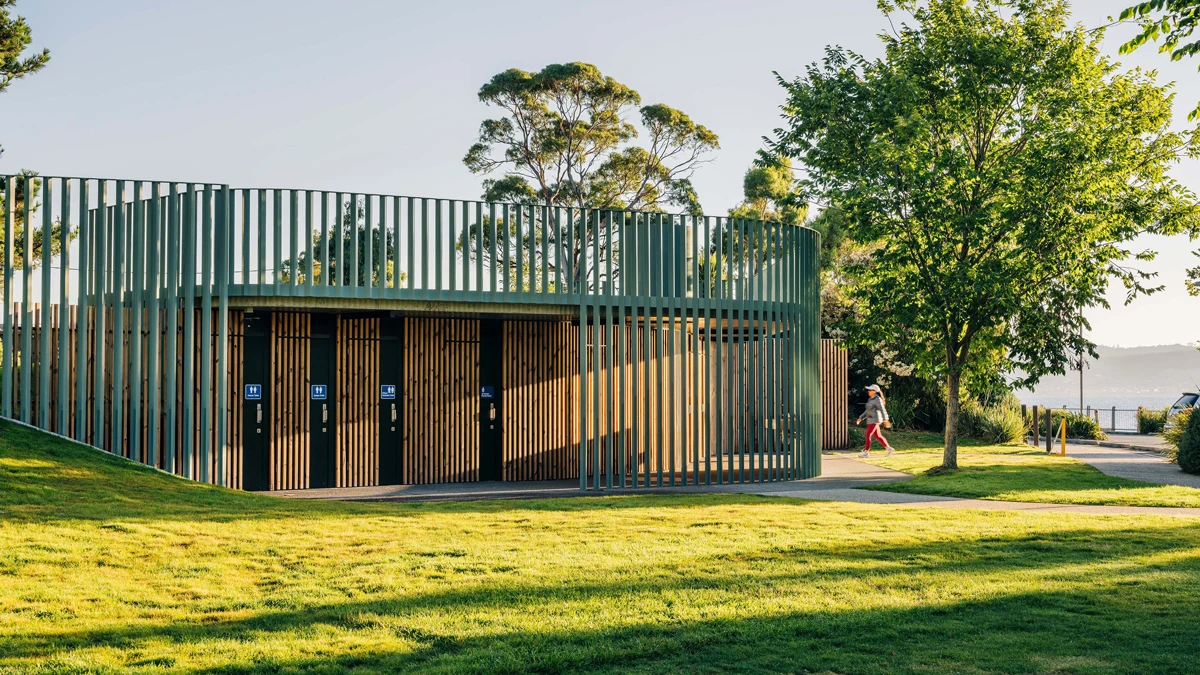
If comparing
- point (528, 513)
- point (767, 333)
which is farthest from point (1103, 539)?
point (767, 333)

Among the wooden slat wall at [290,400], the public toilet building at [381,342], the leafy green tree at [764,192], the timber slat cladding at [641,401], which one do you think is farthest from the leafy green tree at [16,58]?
the leafy green tree at [764,192]

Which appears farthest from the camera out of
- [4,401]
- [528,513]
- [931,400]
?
[931,400]

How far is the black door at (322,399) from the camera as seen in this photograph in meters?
16.1

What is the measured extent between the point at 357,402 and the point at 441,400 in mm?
1377

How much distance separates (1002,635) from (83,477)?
34.2 feet

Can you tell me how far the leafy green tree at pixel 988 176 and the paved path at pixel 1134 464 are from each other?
2.28m

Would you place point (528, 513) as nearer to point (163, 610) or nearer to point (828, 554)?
point (828, 554)

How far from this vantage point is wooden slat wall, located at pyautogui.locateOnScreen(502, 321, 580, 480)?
57.8ft

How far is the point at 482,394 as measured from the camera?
17.4m

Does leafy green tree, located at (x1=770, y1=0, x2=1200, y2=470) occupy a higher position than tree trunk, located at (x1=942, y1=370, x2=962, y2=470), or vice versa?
leafy green tree, located at (x1=770, y1=0, x2=1200, y2=470)

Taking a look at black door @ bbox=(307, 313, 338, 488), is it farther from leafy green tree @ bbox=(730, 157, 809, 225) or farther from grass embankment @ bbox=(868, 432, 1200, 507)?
leafy green tree @ bbox=(730, 157, 809, 225)

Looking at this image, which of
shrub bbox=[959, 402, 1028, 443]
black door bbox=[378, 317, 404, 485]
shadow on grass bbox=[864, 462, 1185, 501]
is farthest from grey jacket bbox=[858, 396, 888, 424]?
black door bbox=[378, 317, 404, 485]

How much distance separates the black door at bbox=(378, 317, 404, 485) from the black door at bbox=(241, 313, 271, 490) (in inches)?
68.7

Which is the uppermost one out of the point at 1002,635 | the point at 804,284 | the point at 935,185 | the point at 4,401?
the point at 935,185
